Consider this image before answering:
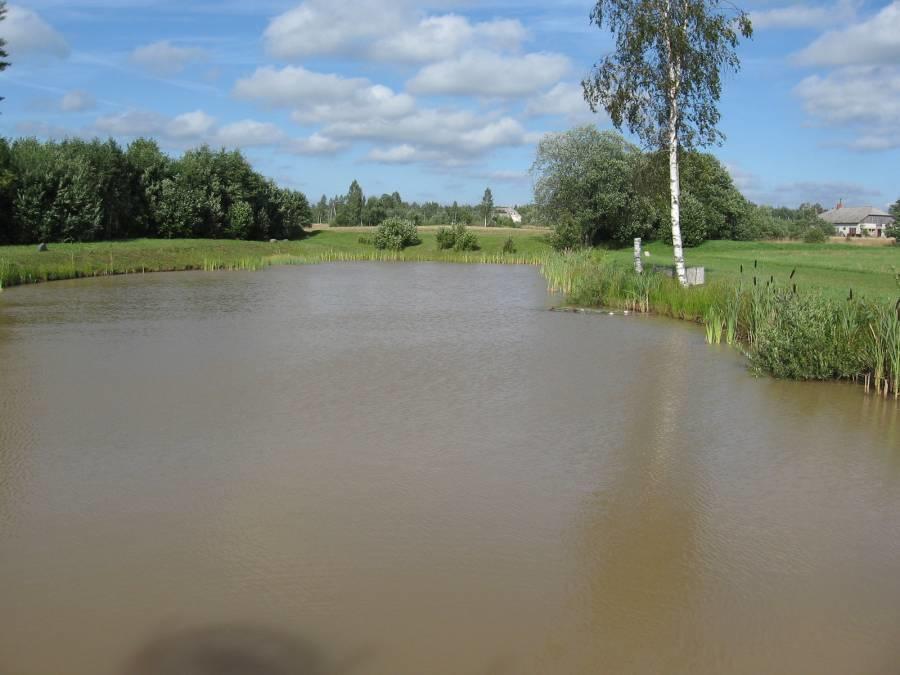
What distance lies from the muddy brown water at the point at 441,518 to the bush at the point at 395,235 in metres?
30.5

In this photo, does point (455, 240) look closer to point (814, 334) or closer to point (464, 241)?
point (464, 241)

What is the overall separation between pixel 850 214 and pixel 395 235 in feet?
239

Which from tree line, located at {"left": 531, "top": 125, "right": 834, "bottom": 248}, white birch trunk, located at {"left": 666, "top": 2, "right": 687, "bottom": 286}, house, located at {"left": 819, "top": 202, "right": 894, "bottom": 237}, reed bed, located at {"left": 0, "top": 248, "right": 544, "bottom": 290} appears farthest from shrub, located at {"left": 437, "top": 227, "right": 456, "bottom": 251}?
house, located at {"left": 819, "top": 202, "right": 894, "bottom": 237}

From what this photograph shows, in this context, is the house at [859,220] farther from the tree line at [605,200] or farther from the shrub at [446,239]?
the shrub at [446,239]

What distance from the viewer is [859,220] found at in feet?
299

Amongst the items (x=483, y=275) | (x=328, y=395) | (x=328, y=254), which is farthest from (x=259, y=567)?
(x=328, y=254)

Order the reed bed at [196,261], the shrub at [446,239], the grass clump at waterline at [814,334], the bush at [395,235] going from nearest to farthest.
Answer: the grass clump at waterline at [814,334] < the reed bed at [196,261] < the bush at [395,235] < the shrub at [446,239]

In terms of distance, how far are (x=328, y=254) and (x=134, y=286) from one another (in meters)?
14.5

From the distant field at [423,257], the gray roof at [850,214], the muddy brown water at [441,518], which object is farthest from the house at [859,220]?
the muddy brown water at [441,518]

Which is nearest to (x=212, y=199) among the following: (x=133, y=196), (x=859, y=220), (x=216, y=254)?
(x=133, y=196)

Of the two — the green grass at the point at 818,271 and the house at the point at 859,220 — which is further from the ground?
the house at the point at 859,220

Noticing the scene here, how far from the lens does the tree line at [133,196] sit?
99.9ft

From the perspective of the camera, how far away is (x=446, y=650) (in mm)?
3902

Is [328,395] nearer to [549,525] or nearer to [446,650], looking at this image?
[549,525]
